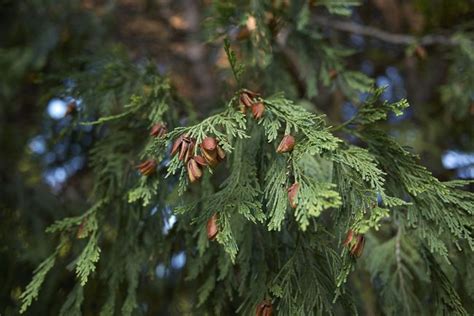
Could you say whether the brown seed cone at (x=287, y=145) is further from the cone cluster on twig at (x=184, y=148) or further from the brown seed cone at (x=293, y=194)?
the cone cluster on twig at (x=184, y=148)

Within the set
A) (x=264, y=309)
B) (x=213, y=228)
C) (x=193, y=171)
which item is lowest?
(x=264, y=309)

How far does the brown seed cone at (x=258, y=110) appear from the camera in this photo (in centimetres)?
180

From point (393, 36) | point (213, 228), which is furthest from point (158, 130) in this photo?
point (393, 36)

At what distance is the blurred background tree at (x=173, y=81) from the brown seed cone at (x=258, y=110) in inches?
20.8

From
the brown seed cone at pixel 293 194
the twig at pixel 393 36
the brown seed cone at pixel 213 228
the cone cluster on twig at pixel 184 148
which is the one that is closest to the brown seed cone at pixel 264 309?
the brown seed cone at pixel 213 228

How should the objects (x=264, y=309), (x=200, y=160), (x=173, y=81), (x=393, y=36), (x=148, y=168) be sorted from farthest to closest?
1. (x=393, y=36)
2. (x=173, y=81)
3. (x=148, y=168)
4. (x=264, y=309)
5. (x=200, y=160)

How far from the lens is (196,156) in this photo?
1.65 m

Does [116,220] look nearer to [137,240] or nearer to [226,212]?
[137,240]

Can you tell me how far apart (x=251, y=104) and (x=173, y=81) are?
1.24m

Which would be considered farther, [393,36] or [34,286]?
[393,36]

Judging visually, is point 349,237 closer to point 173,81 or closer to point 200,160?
point 200,160

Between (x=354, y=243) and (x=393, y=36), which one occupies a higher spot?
(x=354, y=243)

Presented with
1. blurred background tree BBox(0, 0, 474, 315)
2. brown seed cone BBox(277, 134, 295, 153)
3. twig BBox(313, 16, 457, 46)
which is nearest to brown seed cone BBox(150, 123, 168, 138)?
blurred background tree BBox(0, 0, 474, 315)

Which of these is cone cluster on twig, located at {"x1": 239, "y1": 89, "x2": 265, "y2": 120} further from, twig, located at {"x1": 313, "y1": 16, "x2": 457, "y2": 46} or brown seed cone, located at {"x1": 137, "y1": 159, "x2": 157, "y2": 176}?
twig, located at {"x1": 313, "y1": 16, "x2": 457, "y2": 46}
